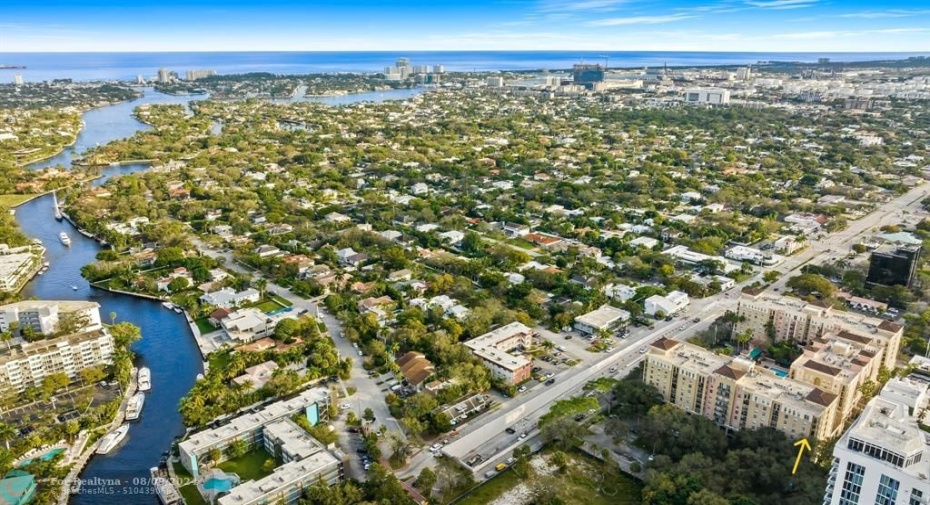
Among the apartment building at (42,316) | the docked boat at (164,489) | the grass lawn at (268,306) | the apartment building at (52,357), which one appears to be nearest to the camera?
the docked boat at (164,489)

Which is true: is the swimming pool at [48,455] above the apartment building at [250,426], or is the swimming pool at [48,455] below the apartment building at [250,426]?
below

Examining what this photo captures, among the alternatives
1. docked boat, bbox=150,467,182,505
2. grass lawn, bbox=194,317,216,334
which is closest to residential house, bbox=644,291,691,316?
grass lawn, bbox=194,317,216,334

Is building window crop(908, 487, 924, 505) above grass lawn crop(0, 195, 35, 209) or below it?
above

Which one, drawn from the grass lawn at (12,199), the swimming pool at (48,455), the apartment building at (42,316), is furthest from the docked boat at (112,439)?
the grass lawn at (12,199)

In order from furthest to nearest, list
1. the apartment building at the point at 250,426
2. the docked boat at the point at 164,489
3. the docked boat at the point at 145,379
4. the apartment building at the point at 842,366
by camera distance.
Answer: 1. the docked boat at the point at 145,379
2. the apartment building at the point at 842,366
3. the apartment building at the point at 250,426
4. the docked boat at the point at 164,489

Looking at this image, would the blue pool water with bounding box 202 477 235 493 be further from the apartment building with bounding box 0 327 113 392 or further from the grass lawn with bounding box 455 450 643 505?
the apartment building with bounding box 0 327 113 392

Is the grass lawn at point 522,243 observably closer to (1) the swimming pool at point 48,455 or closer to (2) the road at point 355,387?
(2) the road at point 355,387
